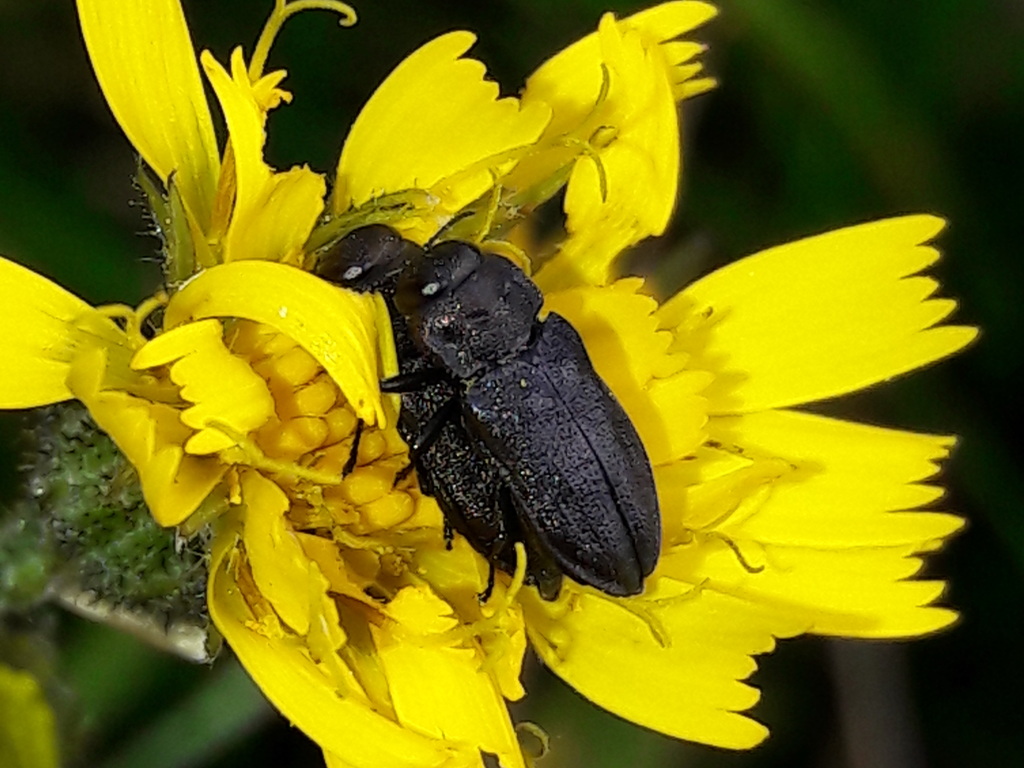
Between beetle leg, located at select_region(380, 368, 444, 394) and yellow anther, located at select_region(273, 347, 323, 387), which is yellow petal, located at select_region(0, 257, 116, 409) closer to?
yellow anther, located at select_region(273, 347, 323, 387)

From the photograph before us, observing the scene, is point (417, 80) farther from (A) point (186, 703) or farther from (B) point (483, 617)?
(A) point (186, 703)

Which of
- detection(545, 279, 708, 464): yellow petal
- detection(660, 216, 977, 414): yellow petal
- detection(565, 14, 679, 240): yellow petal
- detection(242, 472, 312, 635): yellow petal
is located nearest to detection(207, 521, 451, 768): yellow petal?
detection(242, 472, 312, 635): yellow petal

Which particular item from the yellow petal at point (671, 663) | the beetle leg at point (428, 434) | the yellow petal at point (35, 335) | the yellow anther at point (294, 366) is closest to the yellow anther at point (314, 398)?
the yellow anther at point (294, 366)

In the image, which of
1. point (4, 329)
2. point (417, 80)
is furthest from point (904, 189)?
point (4, 329)

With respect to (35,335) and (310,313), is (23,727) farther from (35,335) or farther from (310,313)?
(310,313)

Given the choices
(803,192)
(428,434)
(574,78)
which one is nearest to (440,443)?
(428,434)

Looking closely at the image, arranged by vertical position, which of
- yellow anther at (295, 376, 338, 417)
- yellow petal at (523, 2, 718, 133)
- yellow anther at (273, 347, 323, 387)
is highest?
yellow petal at (523, 2, 718, 133)
